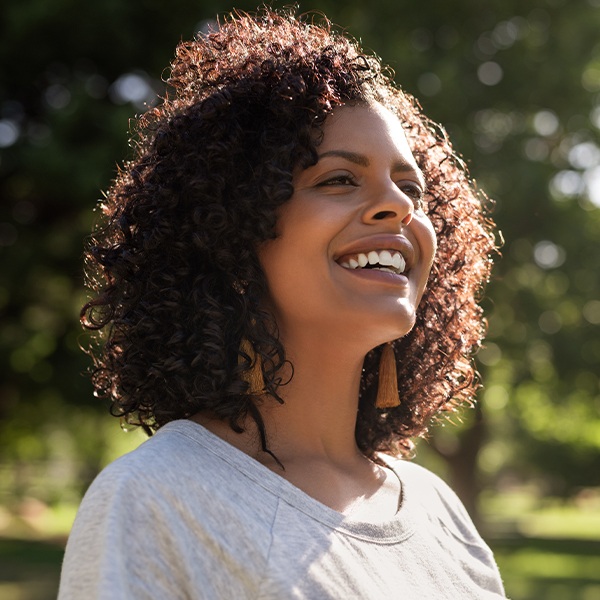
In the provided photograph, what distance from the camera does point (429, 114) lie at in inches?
389

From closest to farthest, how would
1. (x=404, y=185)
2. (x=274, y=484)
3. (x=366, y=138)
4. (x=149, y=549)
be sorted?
(x=149, y=549), (x=274, y=484), (x=366, y=138), (x=404, y=185)

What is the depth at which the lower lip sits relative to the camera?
1918mm

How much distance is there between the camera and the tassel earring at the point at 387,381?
237cm

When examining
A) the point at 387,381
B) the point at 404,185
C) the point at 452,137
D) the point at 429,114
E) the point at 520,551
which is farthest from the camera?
the point at 520,551

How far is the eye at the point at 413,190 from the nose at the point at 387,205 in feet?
0.38

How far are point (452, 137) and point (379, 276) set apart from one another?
7.87 meters

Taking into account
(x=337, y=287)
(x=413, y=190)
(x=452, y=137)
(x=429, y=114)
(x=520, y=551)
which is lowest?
(x=337, y=287)

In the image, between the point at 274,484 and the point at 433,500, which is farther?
the point at 433,500

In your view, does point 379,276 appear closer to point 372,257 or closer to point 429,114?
point 372,257

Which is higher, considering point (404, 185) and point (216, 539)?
point (404, 185)

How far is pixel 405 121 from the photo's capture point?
2486 mm

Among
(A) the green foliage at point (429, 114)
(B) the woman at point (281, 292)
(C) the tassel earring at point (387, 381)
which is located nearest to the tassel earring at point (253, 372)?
(B) the woman at point (281, 292)

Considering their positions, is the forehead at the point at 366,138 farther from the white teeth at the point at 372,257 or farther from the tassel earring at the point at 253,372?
the tassel earring at the point at 253,372

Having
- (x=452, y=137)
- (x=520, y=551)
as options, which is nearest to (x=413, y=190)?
(x=452, y=137)
